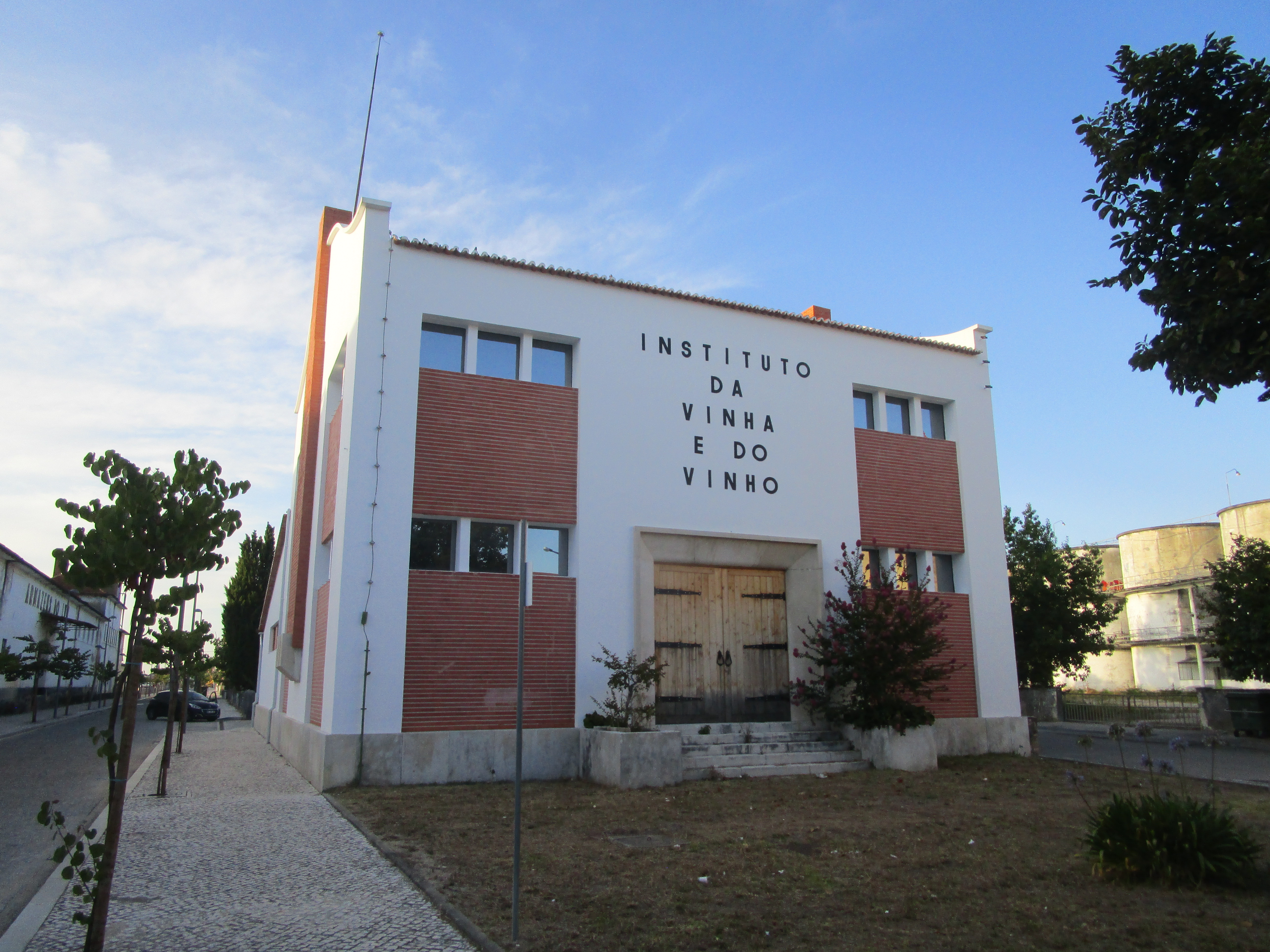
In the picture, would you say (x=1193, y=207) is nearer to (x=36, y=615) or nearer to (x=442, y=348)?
(x=442, y=348)

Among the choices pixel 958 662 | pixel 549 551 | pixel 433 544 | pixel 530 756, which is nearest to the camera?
pixel 530 756

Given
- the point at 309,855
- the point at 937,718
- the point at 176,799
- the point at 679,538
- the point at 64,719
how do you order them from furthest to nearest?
the point at 64,719 < the point at 937,718 < the point at 679,538 < the point at 176,799 < the point at 309,855

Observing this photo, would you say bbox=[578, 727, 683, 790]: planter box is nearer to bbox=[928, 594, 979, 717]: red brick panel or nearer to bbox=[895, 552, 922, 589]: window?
bbox=[895, 552, 922, 589]: window

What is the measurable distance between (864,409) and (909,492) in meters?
1.98

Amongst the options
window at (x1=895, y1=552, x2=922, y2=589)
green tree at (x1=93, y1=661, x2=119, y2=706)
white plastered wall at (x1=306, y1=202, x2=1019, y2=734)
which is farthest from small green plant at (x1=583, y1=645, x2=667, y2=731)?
green tree at (x1=93, y1=661, x2=119, y2=706)

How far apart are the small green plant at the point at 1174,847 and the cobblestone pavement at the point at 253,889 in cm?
510

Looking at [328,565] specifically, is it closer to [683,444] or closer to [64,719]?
[683,444]

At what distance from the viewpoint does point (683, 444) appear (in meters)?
15.8

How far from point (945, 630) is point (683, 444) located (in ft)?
22.1

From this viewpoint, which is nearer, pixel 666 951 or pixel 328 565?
pixel 666 951

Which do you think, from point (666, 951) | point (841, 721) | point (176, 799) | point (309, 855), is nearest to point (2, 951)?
point (309, 855)

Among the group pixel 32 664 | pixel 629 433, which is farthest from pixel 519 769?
pixel 32 664

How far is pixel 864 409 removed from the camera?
59.7ft

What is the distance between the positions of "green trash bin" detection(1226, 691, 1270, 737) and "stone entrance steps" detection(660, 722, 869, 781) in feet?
43.3
